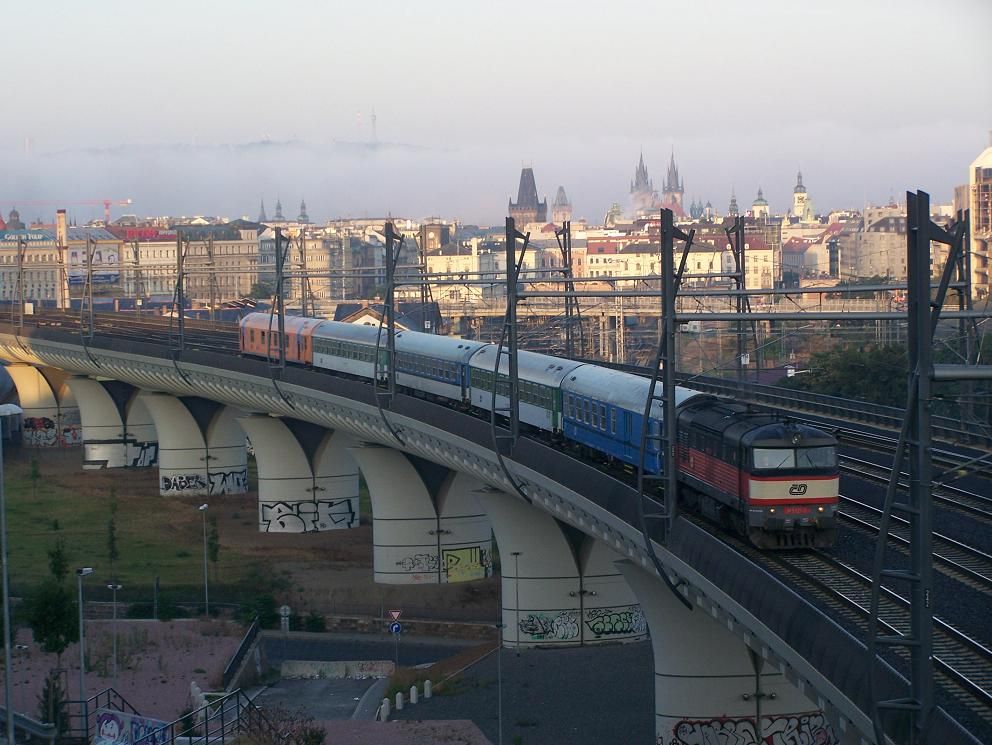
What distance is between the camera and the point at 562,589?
4753cm

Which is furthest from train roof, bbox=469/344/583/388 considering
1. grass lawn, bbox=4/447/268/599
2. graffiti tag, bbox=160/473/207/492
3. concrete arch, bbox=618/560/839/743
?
graffiti tag, bbox=160/473/207/492

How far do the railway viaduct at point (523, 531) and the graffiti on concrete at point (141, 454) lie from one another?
821cm

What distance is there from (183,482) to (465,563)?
99.3ft

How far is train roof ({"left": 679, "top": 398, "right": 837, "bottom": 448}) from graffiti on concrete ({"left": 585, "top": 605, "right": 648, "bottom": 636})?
17.1m

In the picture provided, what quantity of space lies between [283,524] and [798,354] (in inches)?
1211

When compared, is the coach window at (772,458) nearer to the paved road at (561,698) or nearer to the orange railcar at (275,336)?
the paved road at (561,698)

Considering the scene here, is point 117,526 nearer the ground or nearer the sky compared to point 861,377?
nearer the ground

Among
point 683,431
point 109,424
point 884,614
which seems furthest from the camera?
point 109,424

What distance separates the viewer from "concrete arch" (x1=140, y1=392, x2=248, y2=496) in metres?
87.9

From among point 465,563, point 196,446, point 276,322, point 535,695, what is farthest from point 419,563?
point 196,446

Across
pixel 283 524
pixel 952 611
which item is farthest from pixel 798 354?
pixel 952 611

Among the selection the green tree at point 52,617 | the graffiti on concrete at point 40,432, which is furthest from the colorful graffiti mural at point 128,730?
→ the graffiti on concrete at point 40,432

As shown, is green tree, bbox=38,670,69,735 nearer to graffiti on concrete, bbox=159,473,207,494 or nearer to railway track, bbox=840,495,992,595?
railway track, bbox=840,495,992,595

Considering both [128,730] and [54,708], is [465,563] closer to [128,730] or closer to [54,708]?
[54,708]
